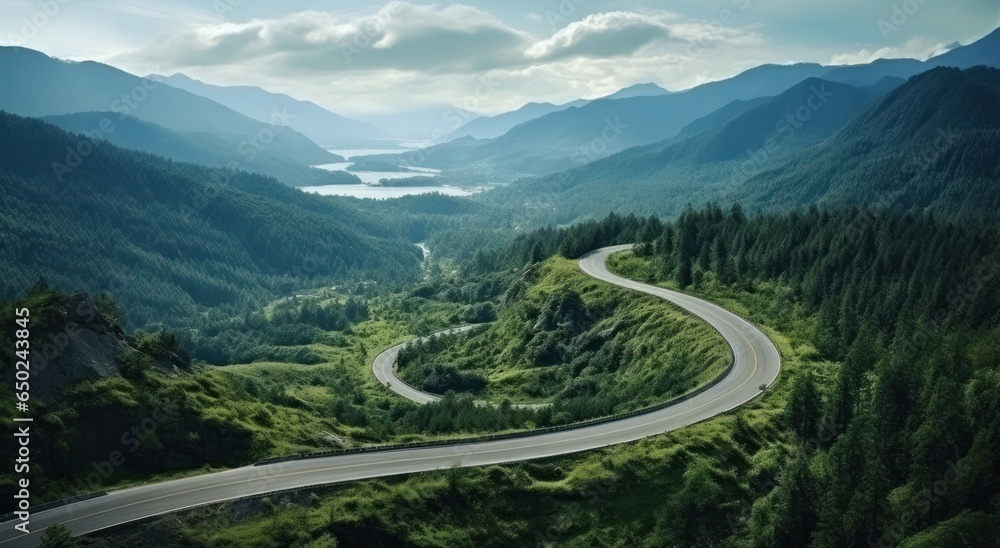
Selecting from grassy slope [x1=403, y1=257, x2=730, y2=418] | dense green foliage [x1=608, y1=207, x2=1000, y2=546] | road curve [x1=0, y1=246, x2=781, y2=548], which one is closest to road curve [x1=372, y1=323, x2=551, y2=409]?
grassy slope [x1=403, y1=257, x2=730, y2=418]

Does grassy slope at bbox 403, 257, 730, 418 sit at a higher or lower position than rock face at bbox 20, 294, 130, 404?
lower

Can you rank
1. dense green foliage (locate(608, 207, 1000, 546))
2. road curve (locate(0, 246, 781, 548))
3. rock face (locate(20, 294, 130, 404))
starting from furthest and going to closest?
rock face (locate(20, 294, 130, 404)) → dense green foliage (locate(608, 207, 1000, 546)) → road curve (locate(0, 246, 781, 548))

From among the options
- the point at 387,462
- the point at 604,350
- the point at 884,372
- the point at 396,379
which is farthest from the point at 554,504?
the point at 396,379

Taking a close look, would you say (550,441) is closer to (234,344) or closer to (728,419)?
(728,419)

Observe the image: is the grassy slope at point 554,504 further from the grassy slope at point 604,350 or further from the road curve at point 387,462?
the grassy slope at point 604,350

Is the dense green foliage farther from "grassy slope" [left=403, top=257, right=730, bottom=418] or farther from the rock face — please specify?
the rock face

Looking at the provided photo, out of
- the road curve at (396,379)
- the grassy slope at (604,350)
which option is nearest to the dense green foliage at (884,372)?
the grassy slope at (604,350)
